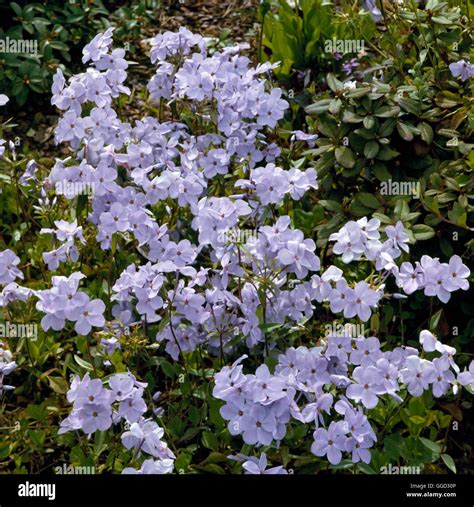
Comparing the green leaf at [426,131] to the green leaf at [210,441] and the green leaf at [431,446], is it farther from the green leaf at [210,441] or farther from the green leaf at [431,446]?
the green leaf at [210,441]

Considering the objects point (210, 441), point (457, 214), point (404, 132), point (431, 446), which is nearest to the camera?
point (431, 446)

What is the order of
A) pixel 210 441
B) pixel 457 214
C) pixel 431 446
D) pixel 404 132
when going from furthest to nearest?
pixel 404 132
pixel 457 214
pixel 210 441
pixel 431 446

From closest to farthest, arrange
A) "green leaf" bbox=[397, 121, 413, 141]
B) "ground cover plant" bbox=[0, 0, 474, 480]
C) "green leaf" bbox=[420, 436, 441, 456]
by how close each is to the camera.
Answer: "ground cover plant" bbox=[0, 0, 474, 480] < "green leaf" bbox=[420, 436, 441, 456] < "green leaf" bbox=[397, 121, 413, 141]

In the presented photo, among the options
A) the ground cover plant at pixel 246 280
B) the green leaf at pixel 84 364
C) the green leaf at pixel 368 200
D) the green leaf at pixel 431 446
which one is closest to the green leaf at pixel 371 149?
the ground cover plant at pixel 246 280

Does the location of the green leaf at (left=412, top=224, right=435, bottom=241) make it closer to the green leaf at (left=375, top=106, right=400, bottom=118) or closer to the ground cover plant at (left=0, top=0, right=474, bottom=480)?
the ground cover plant at (left=0, top=0, right=474, bottom=480)

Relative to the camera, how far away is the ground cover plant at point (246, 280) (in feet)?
9.20

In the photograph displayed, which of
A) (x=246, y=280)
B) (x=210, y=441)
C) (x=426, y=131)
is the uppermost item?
(x=426, y=131)

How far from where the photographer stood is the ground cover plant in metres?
2.80

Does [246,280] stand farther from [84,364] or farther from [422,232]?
[422,232]

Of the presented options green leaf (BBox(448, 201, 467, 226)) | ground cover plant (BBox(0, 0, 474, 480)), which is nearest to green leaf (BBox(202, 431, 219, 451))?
ground cover plant (BBox(0, 0, 474, 480))

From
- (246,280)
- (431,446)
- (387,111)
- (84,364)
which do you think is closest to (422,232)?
(387,111)

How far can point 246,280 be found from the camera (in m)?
3.14

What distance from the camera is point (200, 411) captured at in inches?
127

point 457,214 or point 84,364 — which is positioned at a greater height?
point 457,214
